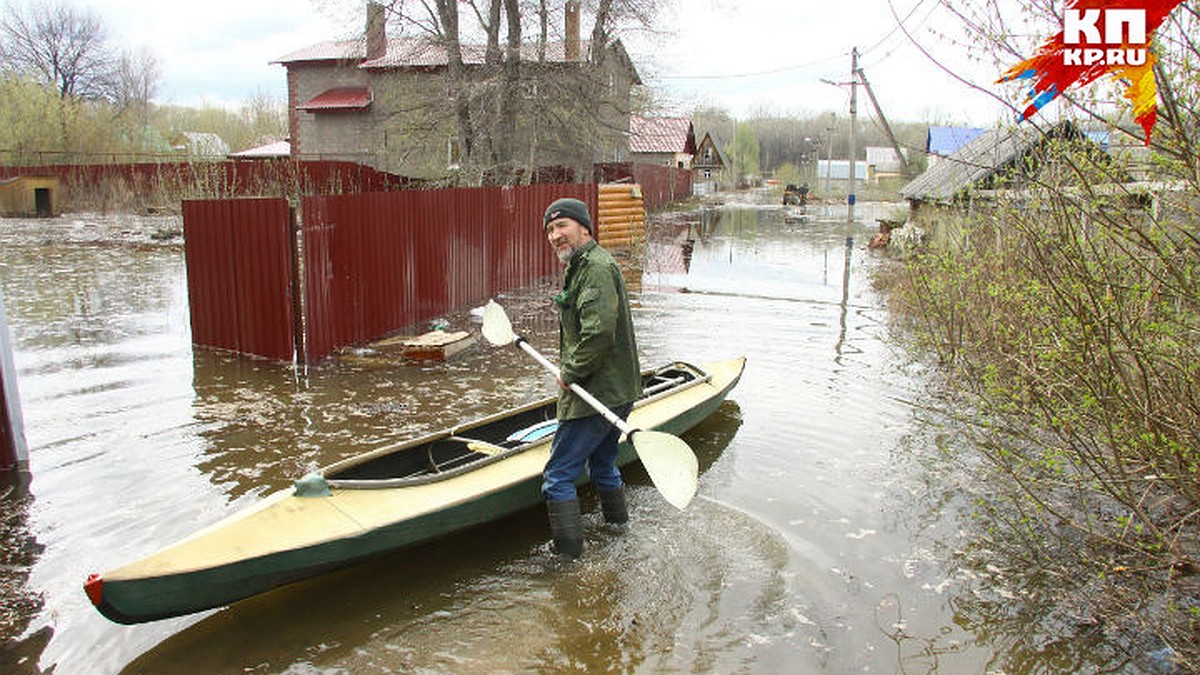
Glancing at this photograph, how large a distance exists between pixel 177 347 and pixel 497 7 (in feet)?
56.7

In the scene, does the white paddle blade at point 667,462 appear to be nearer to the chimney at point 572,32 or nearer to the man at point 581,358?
the man at point 581,358

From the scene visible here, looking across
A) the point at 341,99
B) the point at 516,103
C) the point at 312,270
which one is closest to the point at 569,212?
the point at 312,270

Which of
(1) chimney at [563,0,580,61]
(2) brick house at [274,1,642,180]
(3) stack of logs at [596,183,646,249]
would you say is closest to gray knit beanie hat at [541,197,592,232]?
(3) stack of logs at [596,183,646,249]

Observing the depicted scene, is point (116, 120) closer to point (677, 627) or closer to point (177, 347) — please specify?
point (177, 347)

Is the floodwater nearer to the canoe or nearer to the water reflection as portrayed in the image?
the water reflection

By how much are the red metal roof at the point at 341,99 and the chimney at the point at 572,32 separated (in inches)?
519

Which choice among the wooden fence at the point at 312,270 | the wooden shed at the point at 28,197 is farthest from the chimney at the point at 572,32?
the wooden shed at the point at 28,197

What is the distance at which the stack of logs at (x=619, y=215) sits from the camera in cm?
2064

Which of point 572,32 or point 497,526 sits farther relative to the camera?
point 572,32

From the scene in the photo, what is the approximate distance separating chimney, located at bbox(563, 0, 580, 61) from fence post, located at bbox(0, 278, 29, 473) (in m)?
21.4

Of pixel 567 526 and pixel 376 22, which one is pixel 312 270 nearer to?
pixel 567 526

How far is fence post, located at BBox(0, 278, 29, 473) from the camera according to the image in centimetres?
553

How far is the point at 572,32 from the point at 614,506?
22.9m

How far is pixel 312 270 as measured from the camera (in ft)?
28.0
